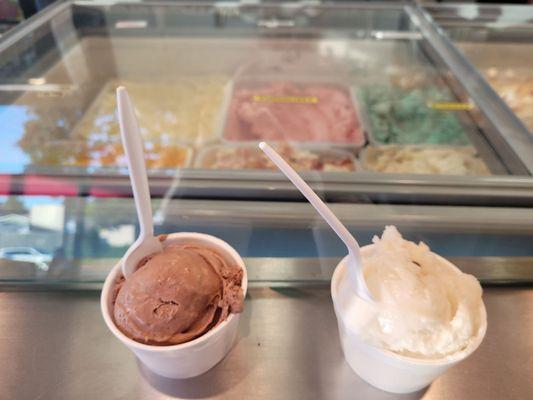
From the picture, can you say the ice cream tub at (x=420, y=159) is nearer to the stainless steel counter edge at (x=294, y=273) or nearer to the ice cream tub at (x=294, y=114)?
the ice cream tub at (x=294, y=114)

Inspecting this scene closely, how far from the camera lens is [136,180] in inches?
31.0

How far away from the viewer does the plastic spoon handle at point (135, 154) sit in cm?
69

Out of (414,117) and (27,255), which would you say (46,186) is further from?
(414,117)

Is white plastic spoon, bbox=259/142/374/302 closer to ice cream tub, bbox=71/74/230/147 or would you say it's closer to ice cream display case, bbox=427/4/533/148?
ice cream tub, bbox=71/74/230/147

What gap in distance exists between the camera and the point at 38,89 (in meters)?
1.61

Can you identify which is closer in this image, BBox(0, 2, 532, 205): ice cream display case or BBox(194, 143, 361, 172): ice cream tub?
BBox(0, 2, 532, 205): ice cream display case

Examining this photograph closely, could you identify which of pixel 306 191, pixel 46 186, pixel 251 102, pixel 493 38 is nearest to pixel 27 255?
pixel 46 186

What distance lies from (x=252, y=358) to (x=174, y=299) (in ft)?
0.89

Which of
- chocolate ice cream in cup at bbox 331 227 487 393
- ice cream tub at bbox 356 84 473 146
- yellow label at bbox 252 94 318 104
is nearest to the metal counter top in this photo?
chocolate ice cream in cup at bbox 331 227 487 393

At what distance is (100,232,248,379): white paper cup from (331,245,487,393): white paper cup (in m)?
0.20

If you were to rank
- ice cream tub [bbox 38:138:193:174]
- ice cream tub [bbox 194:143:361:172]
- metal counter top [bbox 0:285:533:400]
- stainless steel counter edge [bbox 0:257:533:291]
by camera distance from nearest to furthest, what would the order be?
1. metal counter top [bbox 0:285:533:400]
2. stainless steel counter edge [bbox 0:257:533:291]
3. ice cream tub [bbox 38:138:193:174]
4. ice cream tub [bbox 194:143:361:172]

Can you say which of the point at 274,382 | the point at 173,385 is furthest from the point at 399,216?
the point at 173,385

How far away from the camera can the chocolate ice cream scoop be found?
0.78 metres

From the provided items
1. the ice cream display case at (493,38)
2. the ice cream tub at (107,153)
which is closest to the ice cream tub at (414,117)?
the ice cream display case at (493,38)
